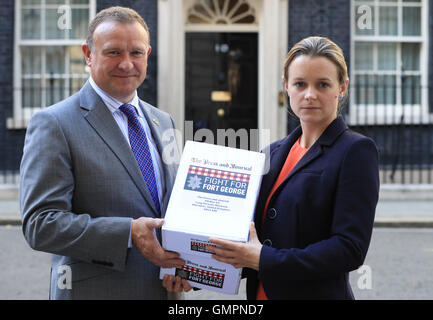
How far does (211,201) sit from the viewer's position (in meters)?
1.77

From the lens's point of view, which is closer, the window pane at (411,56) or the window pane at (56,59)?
the window pane at (56,59)

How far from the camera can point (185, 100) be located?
1077 cm

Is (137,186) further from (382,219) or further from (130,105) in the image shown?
(382,219)

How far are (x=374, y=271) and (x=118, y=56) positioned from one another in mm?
4322

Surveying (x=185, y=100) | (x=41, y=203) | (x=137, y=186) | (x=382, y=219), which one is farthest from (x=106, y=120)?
(x=185, y=100)

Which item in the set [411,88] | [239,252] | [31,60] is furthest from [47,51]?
[239,252]

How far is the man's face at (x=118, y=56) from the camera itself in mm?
1905

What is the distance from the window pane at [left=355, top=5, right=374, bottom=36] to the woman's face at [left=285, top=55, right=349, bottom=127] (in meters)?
9.13

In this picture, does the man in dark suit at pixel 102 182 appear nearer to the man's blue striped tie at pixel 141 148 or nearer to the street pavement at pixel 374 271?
the man's blue striped tie at pixel 141 148

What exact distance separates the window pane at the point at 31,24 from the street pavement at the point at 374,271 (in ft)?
15.3

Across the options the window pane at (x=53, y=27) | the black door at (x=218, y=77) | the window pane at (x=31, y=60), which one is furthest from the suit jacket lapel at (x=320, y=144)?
the window pane at (x=31, y=60)

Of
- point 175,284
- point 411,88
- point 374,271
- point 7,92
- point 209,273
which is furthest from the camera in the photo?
point 411,88

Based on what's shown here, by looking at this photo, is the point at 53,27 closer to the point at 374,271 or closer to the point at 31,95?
the point at 31,95

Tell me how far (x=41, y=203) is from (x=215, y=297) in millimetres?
3069
